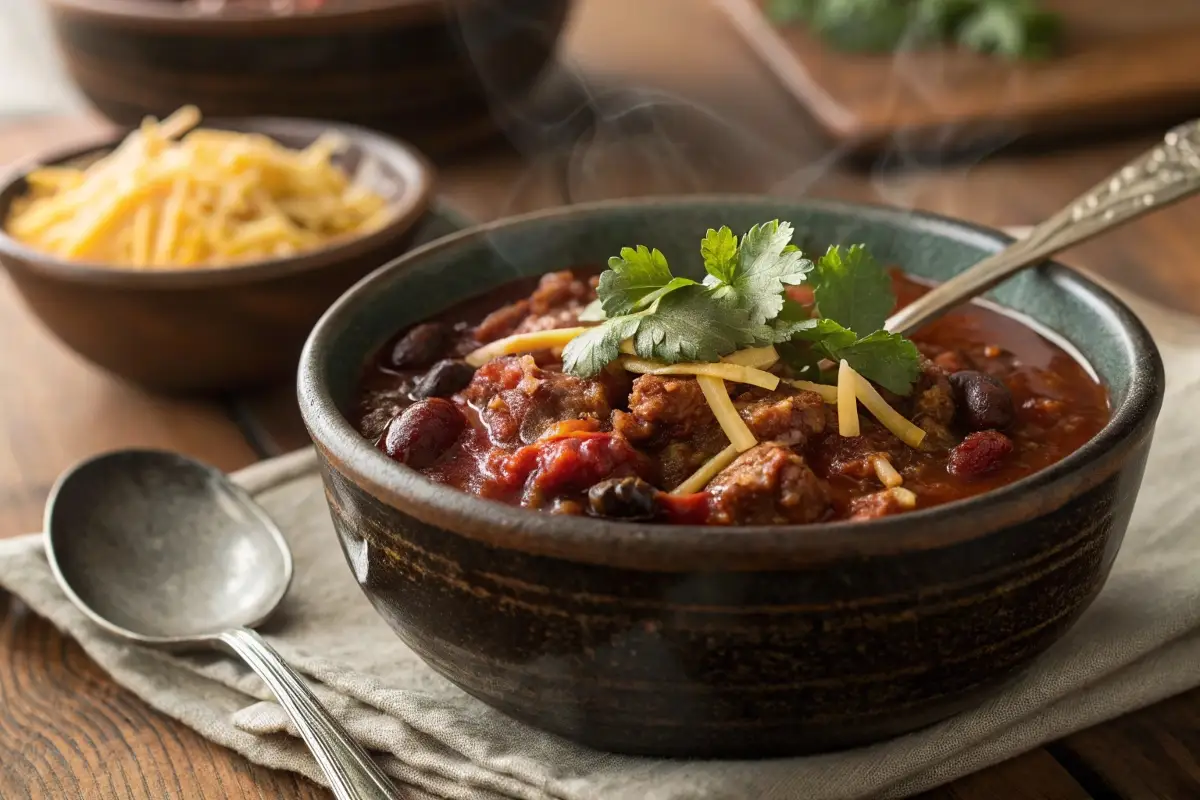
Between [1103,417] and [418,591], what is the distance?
119 centimetres

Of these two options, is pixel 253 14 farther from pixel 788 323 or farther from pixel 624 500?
pixel 624 500

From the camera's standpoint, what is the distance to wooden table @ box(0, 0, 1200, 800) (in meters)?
2.19

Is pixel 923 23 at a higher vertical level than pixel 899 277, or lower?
lower

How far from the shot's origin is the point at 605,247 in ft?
9.41

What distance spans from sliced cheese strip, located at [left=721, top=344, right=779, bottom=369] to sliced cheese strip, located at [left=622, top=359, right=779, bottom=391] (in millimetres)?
22

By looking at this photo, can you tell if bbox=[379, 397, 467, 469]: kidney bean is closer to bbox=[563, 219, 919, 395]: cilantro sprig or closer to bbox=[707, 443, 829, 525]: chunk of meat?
bbox=[563, 219, 919, 395]: cilantro sprig

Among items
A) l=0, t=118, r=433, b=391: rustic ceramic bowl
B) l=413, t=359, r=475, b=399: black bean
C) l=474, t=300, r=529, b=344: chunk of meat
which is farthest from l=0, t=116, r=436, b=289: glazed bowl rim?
l=413, t=359, r=475, b=399: black bean

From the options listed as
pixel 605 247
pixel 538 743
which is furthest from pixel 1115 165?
pixel 538 743

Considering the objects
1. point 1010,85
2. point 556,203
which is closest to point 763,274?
point 556,203

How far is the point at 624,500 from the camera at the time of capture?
191cm

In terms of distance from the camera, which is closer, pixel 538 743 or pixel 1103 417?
pixel 538 743

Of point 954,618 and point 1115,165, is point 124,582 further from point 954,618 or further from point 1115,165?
point 1115,165

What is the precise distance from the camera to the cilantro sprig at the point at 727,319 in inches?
86.2

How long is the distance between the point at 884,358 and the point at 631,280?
17.2 inches
